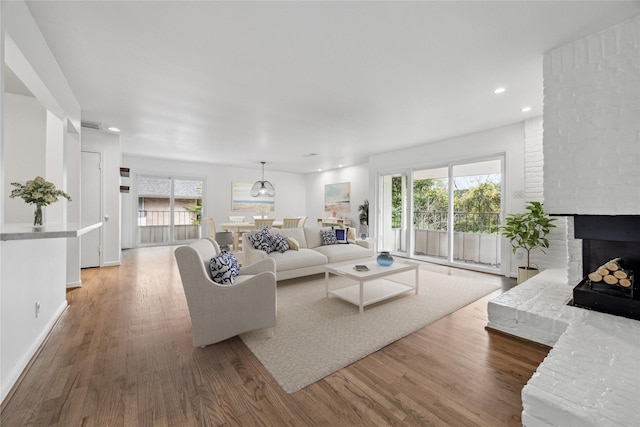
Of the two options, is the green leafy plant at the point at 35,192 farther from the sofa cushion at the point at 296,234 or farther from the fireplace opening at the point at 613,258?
the fireplace opening at the point at 613,258

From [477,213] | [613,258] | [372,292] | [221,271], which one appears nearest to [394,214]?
[477,213]

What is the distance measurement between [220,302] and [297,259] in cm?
186

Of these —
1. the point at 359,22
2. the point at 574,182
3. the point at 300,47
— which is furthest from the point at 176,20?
the point at 574,182

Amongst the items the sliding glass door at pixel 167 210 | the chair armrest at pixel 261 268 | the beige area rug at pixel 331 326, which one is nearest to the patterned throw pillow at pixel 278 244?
the beige area rug at pixel 331 326

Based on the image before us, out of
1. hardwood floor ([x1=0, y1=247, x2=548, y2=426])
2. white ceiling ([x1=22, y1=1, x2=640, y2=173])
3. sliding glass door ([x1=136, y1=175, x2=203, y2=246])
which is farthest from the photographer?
sliding glass door ([x1=136, y1=175, x2=203, y2=246])

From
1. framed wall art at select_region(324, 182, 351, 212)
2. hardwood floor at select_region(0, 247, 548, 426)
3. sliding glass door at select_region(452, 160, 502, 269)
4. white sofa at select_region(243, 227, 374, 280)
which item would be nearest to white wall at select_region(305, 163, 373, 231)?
framed wall art at select_region(324, 182, 351, 212)

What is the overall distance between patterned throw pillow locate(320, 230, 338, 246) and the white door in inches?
162

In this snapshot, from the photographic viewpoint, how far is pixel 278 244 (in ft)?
14.0

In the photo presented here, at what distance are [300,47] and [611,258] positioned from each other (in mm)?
3632

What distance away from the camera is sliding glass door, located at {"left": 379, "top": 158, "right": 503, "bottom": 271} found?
4922 millimetres

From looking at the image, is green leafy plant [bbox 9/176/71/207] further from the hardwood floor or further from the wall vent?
the wall vent

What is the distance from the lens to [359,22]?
6.69ft

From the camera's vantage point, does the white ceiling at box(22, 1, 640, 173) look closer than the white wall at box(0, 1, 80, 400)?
No

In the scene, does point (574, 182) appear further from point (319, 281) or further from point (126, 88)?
point (126, 88)
